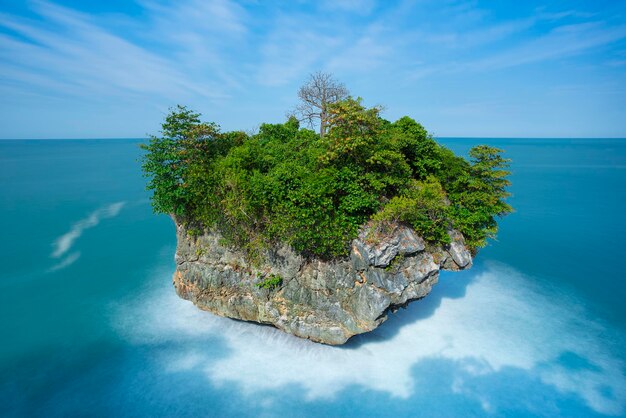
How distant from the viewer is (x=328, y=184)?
46.6ft

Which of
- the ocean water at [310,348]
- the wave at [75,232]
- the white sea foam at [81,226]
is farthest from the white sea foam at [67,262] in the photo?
the white sea foam at [81,226]

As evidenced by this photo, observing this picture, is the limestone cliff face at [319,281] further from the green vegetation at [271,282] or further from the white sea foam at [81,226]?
the white sea foam at [81,226]

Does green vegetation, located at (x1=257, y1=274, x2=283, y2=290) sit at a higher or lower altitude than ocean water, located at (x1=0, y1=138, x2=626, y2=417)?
higher

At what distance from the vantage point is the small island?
14.3m

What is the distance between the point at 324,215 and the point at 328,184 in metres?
1.46

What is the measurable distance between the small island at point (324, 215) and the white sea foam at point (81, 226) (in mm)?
21617

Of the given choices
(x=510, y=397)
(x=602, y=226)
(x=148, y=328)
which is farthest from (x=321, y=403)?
(x=602, y=226)

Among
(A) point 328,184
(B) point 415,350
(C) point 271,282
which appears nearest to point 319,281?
(C) point 271,282

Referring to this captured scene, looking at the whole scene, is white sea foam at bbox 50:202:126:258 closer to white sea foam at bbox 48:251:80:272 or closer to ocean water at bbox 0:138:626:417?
ocean water at bbox 0:138:626:417

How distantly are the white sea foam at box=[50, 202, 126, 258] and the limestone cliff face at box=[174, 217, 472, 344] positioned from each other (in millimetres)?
21477

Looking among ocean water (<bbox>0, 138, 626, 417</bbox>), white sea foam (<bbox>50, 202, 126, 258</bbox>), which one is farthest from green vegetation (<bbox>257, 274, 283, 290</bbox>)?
white sea foam (<bbox>50, 202, 126, 258</bbox>)

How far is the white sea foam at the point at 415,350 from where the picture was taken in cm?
1549

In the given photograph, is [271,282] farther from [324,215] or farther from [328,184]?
[328,184]

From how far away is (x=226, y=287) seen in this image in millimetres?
17625
